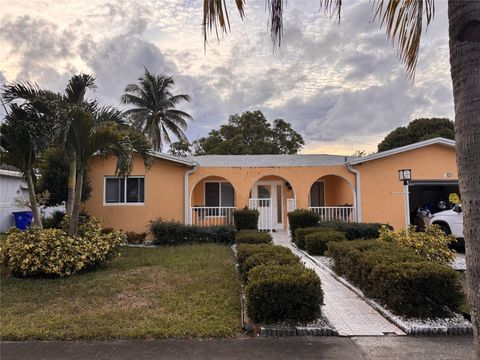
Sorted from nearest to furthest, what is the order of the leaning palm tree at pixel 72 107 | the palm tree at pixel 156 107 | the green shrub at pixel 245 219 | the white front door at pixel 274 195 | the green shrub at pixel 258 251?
the green shrub at pixel 258 251, the leaning palm tree at pixel 72 107, the green shrub at pixel 245 219, the white front door at pixel 274 195, the palm tree at pixel 156 107

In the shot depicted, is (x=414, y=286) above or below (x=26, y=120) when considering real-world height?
below

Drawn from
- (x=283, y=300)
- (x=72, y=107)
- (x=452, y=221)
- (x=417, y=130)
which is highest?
(x=417, y=130)

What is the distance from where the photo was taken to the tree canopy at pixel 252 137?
33219 mm

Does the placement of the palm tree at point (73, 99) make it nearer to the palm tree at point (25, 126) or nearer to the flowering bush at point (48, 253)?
the palm tree at point (25, 126)

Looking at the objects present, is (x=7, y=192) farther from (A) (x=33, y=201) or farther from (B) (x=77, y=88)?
(B) (x=77, y=88)

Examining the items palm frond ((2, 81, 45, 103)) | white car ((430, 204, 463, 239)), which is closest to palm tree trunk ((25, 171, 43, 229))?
palm frond ((2, 81, 45, 103))

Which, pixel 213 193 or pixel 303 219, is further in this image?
pixel 213 193

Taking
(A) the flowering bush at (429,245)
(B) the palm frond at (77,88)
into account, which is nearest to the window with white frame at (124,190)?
(B) the palm frond at (77,88)

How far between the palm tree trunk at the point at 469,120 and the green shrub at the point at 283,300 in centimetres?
306

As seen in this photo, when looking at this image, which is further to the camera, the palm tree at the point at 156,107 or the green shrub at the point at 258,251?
the palm tree at the point at 156,107

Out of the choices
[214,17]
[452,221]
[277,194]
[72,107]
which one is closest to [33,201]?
[72,107]

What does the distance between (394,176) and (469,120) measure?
1391 centimetres

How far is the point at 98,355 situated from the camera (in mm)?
3977

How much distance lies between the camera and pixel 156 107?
Answer: 100 feet
